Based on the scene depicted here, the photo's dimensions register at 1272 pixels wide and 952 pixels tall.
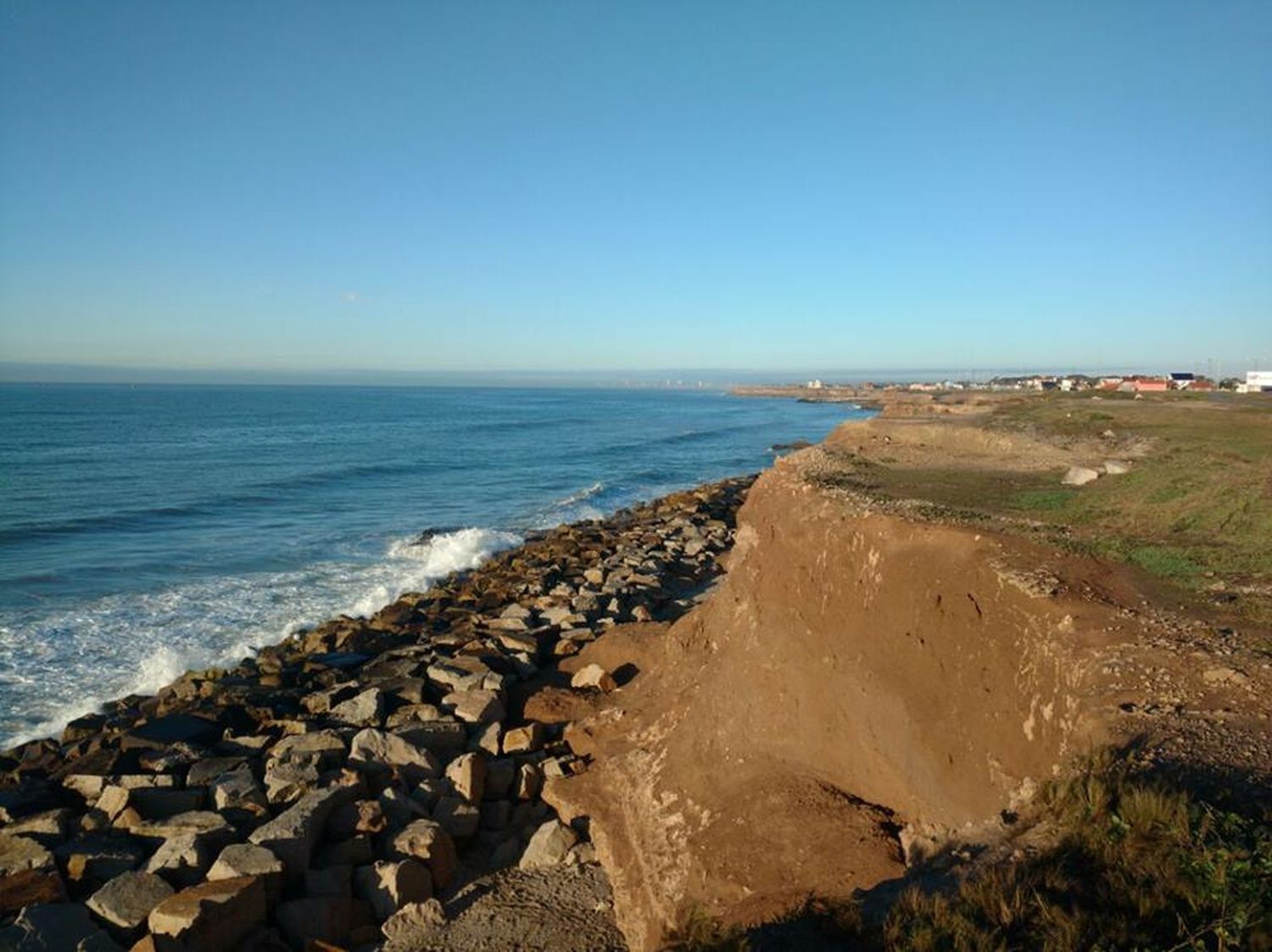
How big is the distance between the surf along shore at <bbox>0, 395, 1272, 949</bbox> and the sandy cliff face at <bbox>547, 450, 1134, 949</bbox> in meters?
0.04

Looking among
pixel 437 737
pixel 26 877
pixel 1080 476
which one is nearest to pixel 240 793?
pixel 26 877

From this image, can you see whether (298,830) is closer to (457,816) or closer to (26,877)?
(457,816)

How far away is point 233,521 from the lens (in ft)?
105

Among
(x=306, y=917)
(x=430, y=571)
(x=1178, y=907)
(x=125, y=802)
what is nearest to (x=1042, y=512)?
(x=1178, y=907)

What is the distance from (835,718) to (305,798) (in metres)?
6.72

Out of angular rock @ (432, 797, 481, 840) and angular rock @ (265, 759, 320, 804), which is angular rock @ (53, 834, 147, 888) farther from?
angular rock @ (432, 797, 481, 840)

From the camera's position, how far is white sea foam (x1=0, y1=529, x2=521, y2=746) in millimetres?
15719

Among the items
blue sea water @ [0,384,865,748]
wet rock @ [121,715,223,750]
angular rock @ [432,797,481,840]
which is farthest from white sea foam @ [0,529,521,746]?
angular rock @ [432,797,481,840]

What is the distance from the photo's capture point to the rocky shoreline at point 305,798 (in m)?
8.52

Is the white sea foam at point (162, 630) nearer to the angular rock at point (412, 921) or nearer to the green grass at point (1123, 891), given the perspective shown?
the angular rock at point (412, 921)

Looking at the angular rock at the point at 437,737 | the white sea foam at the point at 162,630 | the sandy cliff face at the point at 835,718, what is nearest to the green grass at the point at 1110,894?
the sandy cliff face at the point at 835,718

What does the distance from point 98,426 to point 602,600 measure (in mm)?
75473

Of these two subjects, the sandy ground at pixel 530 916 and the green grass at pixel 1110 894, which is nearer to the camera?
the green grass at pixel 1110 894

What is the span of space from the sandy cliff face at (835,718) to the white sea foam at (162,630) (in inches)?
389
